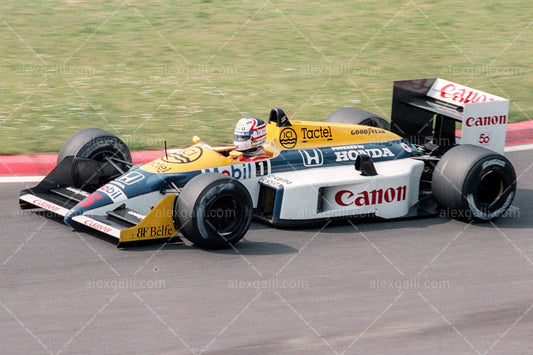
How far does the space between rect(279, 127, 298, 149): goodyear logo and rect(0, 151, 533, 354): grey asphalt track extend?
3.21 feet

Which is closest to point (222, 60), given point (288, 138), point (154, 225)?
point (288, 138)

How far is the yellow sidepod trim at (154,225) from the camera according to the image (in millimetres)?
7633

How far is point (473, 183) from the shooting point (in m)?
8.77

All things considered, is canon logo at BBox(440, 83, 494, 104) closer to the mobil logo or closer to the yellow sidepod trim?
the mobil logo

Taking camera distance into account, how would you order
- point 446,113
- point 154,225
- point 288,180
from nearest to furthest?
point 154,225, point 288,180, point 446,113

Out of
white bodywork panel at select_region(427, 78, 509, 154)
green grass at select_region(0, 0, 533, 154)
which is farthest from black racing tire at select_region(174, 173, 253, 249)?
green grass at select_region(0, 0, 533, 154)

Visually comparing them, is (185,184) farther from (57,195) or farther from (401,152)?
(401,152)

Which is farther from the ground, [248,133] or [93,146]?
[248,133]

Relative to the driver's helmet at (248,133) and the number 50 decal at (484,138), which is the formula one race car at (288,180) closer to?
the number 50 decal at (484,138)

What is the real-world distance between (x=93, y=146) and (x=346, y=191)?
2921 mm

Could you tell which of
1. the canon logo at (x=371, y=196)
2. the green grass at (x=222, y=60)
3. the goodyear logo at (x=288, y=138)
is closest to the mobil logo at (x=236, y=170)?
the goodyear logo at (x=288, y=138)

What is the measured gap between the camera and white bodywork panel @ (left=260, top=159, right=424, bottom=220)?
8.44 metres

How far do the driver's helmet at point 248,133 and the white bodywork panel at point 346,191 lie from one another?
40 centimetres

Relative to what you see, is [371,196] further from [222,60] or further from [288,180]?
[222,60]
